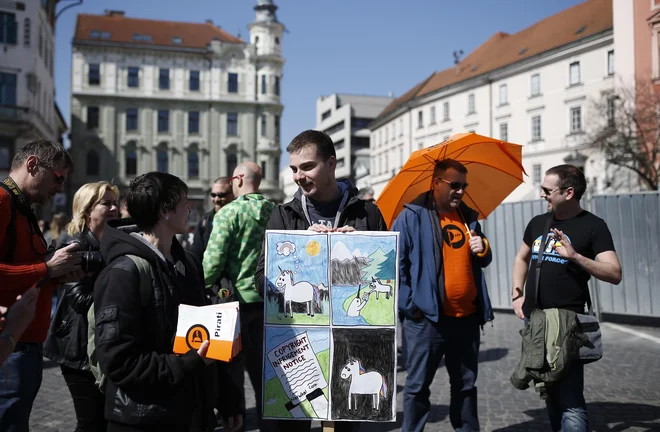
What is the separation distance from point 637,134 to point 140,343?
30732 millimetres

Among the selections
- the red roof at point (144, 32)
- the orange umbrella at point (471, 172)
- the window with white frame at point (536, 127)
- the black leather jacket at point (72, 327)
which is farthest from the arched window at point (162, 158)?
the black leather jacket at point (72, 327)

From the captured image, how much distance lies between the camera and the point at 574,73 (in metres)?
44.6

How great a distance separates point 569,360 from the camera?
167 inches

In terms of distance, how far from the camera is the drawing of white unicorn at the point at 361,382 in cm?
320

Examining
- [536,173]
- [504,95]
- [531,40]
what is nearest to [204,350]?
[536,173]

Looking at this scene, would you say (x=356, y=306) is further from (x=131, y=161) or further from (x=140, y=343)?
(x=131, y=161)

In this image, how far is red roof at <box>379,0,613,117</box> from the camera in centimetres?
4562

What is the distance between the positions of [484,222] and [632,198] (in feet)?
11.2

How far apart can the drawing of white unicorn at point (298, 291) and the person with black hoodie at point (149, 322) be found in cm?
44

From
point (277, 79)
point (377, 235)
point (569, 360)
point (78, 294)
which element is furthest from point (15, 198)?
point (277, 79)

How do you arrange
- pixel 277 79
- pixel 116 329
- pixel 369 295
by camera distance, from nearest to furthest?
pixel 116 329, pixel 369 295, pixel 277 79

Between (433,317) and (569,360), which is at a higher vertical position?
(433,317)

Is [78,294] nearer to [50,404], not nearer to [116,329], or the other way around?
[116,329]

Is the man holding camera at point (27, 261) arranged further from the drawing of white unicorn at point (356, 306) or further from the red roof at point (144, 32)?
the red roof at point (144, 32)
